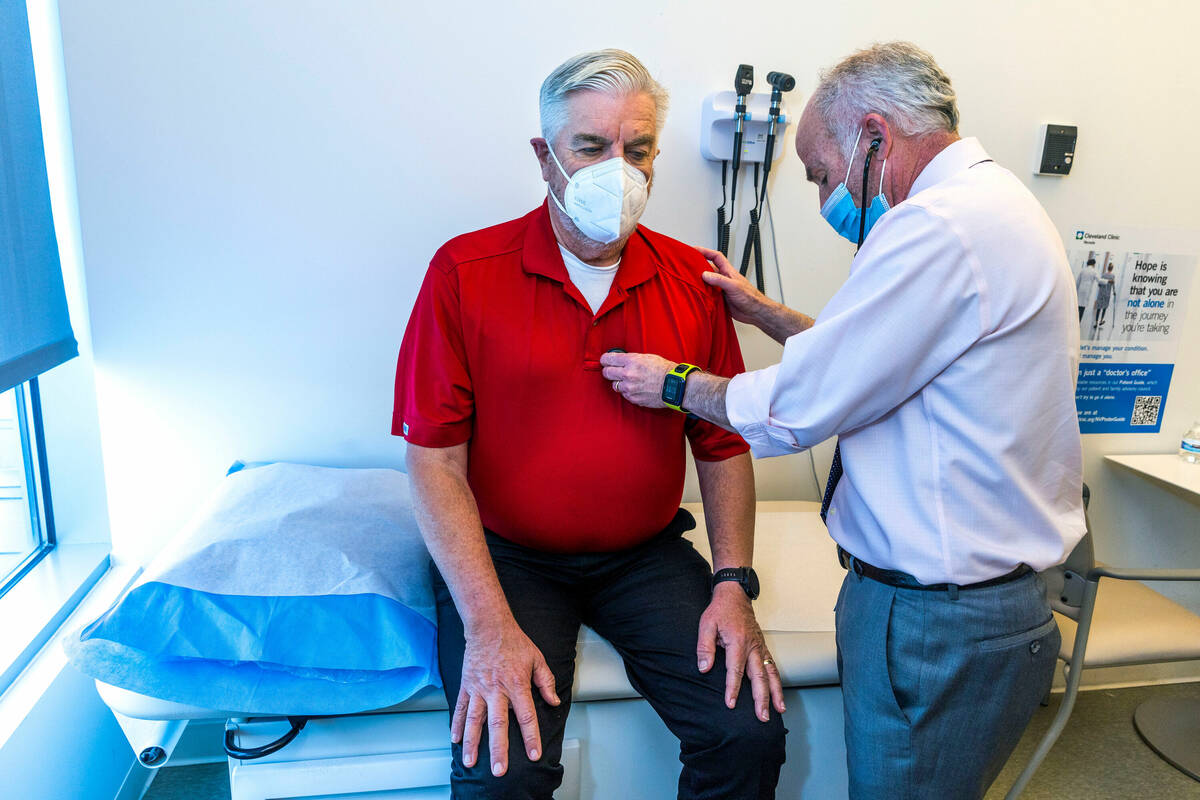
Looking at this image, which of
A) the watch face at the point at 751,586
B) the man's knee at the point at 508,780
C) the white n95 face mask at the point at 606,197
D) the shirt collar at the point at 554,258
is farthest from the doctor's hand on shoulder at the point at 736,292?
the man's knee at the point at 508,780

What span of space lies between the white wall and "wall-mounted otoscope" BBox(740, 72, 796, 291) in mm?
72

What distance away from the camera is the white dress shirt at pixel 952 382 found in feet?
3.35

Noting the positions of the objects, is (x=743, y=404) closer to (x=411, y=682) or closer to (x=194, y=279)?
(x=411, y=682)

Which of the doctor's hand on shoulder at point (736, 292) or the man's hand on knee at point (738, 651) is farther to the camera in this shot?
the doctor's hand on shoulder at point (736, 292)

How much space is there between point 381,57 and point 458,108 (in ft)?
0.64

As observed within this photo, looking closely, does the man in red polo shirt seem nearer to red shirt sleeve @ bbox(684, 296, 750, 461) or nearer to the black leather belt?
red shirt sleeve @ bbox(684, 296, 750, 461)

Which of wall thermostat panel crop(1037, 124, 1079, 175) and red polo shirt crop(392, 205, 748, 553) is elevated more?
wall thermostat panel crop(1037, 124, 1079, 175)

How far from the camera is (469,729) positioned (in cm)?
120

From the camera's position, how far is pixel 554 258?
1.46m

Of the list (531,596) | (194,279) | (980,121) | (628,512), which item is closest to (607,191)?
(628,512)

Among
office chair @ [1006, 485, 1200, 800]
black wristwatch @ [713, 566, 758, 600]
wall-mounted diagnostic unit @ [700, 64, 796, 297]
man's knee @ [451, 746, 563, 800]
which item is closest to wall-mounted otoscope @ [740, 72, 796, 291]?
wall-mounted diagnostic unit @ [700, 64, 796, 297]

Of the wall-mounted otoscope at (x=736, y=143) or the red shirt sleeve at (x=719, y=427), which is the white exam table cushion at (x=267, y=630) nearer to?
the red shirt sleeve at (x=719, y=427)

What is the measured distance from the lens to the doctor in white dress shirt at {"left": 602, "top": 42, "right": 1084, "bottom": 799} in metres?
1.03

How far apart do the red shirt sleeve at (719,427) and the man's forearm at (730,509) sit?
0.07ft
